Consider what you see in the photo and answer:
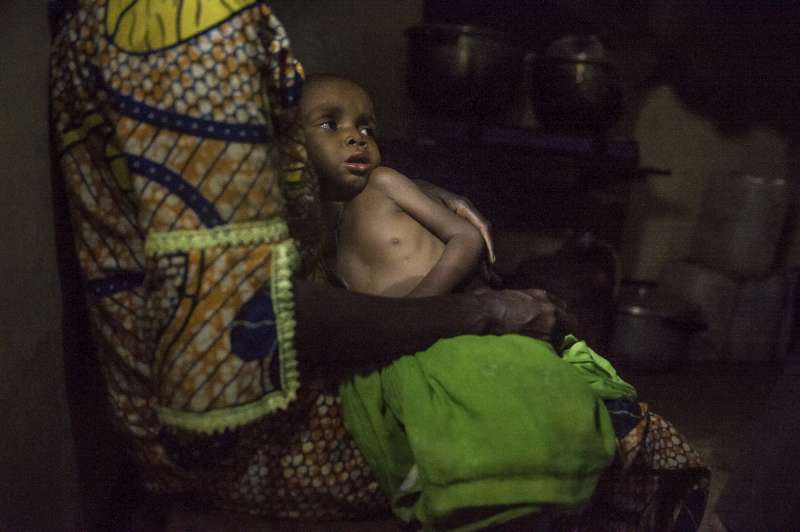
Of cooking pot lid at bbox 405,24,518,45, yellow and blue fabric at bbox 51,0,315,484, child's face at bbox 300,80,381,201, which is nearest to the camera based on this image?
yellow and blue fabric at bbox 51,0,315,484

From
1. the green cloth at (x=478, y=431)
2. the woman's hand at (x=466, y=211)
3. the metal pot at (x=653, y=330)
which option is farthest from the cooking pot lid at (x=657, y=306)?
the green cloth at (x=478, y=431)

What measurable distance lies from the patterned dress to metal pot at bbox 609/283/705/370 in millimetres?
2467

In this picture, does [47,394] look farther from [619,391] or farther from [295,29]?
[295,29]

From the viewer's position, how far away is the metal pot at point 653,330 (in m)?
3.03

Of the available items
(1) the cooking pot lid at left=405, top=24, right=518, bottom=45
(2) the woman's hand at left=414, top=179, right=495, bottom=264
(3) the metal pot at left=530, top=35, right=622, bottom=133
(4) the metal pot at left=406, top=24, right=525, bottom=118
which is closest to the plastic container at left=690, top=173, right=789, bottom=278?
(3) the metal pot at left=530, top=35, right=622, bottom=133

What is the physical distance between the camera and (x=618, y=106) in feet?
8.67

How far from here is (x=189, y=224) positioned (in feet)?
2.50

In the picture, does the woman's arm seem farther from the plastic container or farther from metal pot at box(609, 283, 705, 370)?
the plastic container

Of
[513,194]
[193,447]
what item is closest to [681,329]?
[513,194]

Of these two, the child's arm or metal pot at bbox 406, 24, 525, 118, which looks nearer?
the child's arm

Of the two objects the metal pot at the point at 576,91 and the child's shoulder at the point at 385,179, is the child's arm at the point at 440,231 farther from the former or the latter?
the metal pot at the point at 576,91

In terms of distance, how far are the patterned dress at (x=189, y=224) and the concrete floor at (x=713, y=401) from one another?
1.88m

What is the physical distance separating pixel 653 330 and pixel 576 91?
1251mm

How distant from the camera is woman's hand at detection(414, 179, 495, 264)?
160 cm
